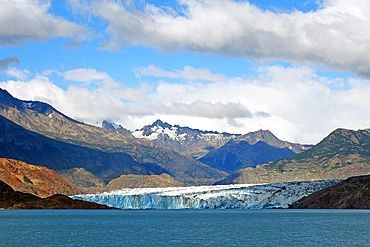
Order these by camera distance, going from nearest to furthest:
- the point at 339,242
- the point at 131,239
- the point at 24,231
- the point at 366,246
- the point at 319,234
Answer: the point at 366,246
the point at 339,242
the point at 131,239
the point at 319,234
the point at 24,231

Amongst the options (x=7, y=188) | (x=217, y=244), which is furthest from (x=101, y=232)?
(x=7, y=188)

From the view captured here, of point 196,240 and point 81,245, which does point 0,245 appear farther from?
point 196,240

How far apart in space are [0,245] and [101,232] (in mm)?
24594

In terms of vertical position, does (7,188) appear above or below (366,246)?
above

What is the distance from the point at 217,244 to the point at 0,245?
32.1 meters

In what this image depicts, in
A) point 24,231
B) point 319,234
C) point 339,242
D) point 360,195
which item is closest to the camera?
point 339,242

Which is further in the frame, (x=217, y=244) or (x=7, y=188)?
(x=7, y=188)

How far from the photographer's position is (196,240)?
7231 centimetres

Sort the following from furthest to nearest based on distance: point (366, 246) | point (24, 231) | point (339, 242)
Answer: point (24, 231)
point (339, 242)
point (366, 246)

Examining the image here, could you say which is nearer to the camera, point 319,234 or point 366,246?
point 366,246

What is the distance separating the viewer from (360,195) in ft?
625

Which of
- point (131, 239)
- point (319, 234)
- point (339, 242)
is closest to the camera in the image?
point (339, 242)

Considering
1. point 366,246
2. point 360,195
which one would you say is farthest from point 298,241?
point 360,195

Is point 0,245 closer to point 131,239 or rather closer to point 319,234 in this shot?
point 131,239
